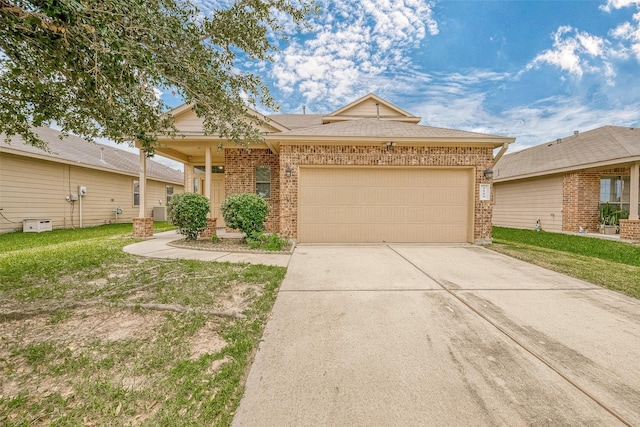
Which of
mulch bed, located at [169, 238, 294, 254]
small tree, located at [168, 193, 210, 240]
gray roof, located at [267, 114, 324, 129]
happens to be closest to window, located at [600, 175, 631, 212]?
gray roof, located at [267, 114, 324, 129]

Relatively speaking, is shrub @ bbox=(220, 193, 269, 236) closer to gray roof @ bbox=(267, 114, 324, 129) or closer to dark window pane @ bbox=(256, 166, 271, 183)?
dark window pane @ bbox=(256, 166, 271, 183)

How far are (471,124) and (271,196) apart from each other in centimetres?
2040

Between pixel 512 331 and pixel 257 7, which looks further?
pixel 257 7

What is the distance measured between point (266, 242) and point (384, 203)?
3.53m

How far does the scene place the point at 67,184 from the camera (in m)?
11.6

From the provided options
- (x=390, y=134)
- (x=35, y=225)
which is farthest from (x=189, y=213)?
(x=35, y=225)

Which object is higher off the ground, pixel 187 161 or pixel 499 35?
pixel 499 35

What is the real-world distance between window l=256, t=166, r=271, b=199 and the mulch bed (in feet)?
7.61

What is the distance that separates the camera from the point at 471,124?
22.5m

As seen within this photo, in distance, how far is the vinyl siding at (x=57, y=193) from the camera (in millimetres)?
9633

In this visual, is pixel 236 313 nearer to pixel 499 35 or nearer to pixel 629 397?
pixel 629 397

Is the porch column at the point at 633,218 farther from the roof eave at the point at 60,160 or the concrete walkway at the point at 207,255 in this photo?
the roof eave at the point at 60,160

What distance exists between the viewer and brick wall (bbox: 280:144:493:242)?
7641 millimetres

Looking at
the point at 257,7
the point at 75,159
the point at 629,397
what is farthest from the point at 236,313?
the point at 75,159
